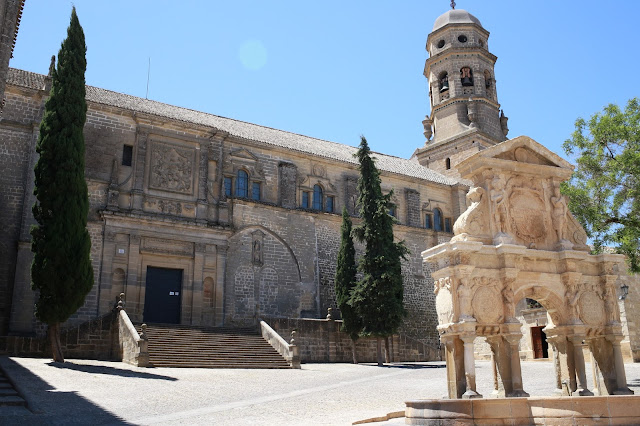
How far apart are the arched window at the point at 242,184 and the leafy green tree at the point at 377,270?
600cm

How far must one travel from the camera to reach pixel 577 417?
855 centimetres

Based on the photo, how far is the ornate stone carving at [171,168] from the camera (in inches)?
1033

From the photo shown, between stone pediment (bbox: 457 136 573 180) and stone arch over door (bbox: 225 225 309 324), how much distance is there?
53.2 feet

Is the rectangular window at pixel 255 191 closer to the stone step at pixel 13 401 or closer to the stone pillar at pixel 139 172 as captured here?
the stone pillar at pixel 139 172

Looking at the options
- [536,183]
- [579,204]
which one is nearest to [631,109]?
[579,204]

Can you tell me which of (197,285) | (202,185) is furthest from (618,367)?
(202,185)

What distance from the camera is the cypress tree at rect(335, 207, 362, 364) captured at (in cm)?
2573

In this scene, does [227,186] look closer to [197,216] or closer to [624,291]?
[197,216]

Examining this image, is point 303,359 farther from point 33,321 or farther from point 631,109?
point 631,109

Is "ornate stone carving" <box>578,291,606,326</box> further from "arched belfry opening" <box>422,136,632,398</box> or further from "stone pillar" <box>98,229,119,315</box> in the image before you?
"stone pillar" <box>98,229,119,315</box>

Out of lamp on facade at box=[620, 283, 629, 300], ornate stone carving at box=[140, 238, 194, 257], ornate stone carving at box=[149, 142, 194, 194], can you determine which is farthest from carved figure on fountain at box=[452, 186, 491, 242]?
ornate stone carving at box=[149, 142, 194, 194]

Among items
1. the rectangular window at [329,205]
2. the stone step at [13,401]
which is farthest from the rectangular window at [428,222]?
the stone step at [13,401]

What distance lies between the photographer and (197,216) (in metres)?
26.6

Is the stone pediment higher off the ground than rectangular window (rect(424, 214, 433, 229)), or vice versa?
rectangular window (rect(424, 214, 433, 229))
